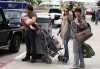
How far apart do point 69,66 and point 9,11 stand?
22.8ft

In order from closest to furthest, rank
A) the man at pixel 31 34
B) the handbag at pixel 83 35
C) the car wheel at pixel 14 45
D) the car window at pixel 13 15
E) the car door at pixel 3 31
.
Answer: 1. the handbag at pixel 83 35
2. the man at pixel 31 34
3. the car door at pixel 3 31
4. the car wheel at pixel 14 45
5. the car window at pixel 13 15

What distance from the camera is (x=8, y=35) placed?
9289 millimetres

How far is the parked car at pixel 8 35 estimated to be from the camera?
8852mm

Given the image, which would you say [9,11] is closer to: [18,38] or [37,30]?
[18,38]

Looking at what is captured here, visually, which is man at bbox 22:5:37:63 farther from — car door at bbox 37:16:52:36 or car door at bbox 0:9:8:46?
car door at bbox 0:9:8:46

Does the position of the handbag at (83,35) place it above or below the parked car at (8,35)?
above

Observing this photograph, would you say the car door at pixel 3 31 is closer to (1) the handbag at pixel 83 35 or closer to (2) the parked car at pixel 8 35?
(2) the parked car at pixel 8 35

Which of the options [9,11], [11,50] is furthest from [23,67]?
[9,11]

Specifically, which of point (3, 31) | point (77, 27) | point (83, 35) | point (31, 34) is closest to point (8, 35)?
point (3, 31)

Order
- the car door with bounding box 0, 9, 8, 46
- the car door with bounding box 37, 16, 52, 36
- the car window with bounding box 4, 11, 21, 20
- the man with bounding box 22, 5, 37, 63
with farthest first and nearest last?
1. the car window with bounding box 4, 11, 21, 20
2. the car door with bounding box 0, 9, 8, 46
3. the car door with bounding box 37, 16, 52, 36
4. the man with bounding box 22, 5, 37, 63

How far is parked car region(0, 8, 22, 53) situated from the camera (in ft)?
29.0

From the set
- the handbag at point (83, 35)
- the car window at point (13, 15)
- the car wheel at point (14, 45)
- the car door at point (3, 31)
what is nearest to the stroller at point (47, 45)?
the handbag at point (83, 35)

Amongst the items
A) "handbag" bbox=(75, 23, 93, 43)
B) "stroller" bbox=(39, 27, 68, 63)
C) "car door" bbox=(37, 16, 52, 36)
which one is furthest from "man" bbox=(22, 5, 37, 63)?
"handbag" bbox=(75, 23, 93, 43)

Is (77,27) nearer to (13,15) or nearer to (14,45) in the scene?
(14,45)
